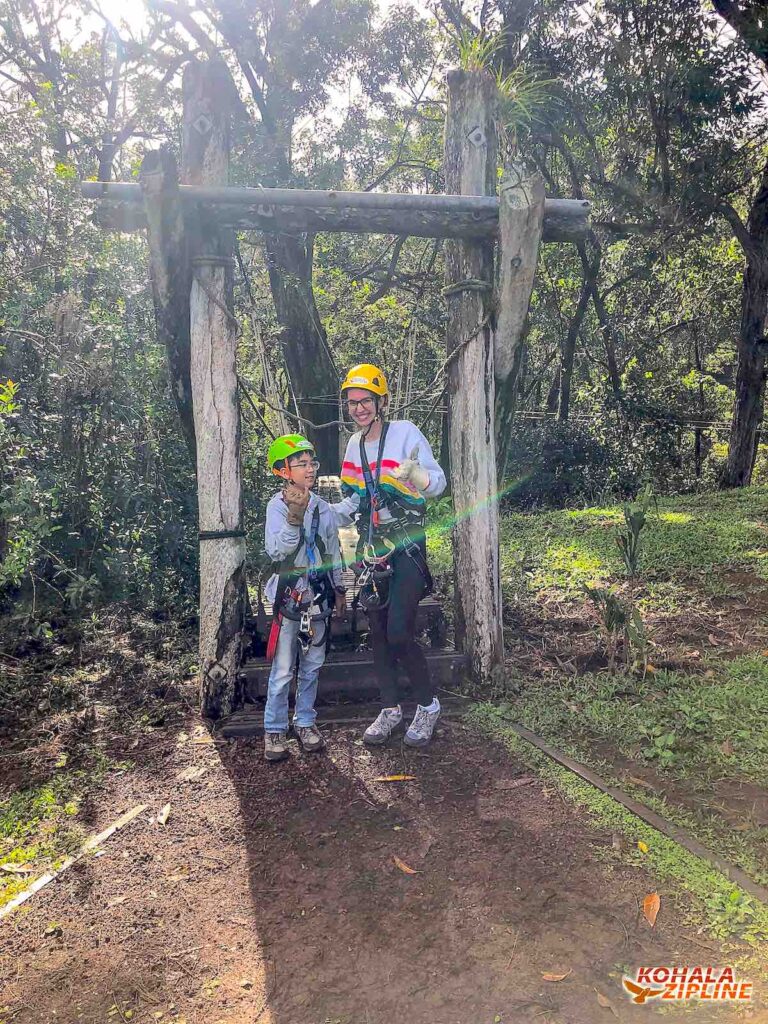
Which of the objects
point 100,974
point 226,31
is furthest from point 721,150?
point 100,974

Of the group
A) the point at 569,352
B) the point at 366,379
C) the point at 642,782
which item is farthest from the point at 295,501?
the point at 569,352

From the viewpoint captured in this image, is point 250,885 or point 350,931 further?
point 250,885

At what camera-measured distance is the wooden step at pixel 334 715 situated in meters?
4.43

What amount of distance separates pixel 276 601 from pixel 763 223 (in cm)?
1133

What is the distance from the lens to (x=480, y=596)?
4.84m

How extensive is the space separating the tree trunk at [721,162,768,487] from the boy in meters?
10.3

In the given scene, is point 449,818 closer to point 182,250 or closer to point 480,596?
point 480,596

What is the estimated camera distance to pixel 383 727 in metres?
4.25

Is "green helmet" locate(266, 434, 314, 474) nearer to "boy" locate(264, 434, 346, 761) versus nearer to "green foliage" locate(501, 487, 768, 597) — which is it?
"boy" locate(264, 434, 346, 761)

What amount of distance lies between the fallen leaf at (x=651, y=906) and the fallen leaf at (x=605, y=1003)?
0.41 metres

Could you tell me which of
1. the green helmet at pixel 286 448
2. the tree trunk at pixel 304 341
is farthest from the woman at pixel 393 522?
the tree trunk at pixel 304 341

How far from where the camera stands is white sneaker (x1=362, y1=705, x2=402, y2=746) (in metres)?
4.21

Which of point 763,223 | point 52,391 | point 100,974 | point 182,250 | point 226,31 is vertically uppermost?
point 226,31

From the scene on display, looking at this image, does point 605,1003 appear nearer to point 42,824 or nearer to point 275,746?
point 275,746
